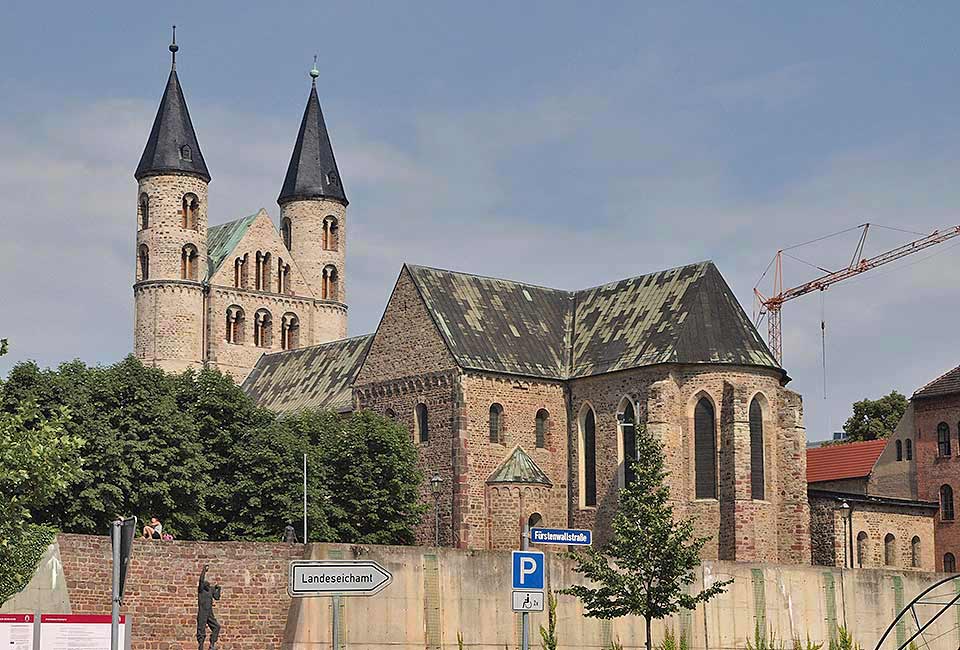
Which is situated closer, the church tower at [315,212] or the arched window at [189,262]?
the arched window at [189,262]

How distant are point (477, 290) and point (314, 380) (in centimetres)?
1531

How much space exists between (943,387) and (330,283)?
4203cm

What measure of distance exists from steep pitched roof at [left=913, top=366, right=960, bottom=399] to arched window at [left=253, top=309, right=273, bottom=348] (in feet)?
131

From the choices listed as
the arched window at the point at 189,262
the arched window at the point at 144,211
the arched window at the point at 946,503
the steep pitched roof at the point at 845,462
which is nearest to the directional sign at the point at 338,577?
the arched window at the point at 946,503

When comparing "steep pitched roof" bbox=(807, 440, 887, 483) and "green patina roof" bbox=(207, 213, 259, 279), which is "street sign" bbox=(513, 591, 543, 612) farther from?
"green patina roof" bbox=(207, 213, 259, 279)

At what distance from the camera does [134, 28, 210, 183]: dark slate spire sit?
10019cm

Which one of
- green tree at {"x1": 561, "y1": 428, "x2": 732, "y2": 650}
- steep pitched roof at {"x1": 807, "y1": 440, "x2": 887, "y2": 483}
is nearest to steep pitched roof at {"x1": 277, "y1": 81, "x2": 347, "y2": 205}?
steep pitched roof at {"x1": 807, "y1": 440, "x2": 887, "y2": 483}

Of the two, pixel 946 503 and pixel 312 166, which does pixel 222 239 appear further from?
pixel 946 503

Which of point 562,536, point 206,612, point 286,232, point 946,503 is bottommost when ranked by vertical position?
point 206,612

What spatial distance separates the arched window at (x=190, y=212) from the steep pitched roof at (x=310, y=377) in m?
10.9

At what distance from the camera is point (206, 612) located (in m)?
36.8

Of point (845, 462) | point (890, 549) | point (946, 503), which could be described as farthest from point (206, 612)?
point (845, 462)

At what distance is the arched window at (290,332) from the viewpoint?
105750 millimetres

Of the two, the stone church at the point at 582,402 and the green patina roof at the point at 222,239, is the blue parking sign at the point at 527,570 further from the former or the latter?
the green patina roof at the point at 222,239
